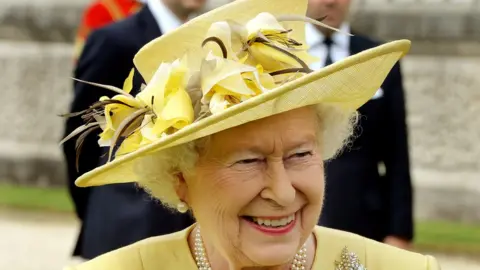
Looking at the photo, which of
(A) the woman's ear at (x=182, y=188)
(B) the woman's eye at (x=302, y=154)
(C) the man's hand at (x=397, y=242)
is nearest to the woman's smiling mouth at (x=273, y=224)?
(B) the woman's eye at (x=302, y=154)

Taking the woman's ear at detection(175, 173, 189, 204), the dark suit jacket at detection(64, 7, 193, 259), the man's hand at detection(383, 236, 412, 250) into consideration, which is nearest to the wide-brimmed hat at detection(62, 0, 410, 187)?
the woman's ear at detection(175, 173, 189, 204)

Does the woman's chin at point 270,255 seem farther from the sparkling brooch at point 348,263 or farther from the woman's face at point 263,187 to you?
the sparkling brooch at point 348,263

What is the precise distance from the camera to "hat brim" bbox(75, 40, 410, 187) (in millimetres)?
2146

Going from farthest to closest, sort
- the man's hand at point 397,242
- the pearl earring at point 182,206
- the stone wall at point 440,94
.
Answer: the stone wall at point 440,94, the man's hand at point 397,242, the pearl earring at point 182,206

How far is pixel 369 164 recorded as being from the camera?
4145 millimetres

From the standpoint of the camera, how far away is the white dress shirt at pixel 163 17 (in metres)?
4.00

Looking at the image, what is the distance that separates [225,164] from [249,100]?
249 millimetres

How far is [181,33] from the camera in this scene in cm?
253

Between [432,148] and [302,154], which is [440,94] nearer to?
[432,148]

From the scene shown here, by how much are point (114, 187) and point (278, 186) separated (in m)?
1.70

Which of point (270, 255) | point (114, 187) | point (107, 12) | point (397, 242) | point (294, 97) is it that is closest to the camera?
point (294, 97)

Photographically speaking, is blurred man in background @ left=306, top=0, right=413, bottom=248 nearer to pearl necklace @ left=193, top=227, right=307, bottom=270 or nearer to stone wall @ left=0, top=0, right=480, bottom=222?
pearl necklace @ left=193, top=227, right=307, bottom=270

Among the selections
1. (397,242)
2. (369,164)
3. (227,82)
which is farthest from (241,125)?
(397,242)

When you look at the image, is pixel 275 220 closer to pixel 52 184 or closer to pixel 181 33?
pixel 181 33
